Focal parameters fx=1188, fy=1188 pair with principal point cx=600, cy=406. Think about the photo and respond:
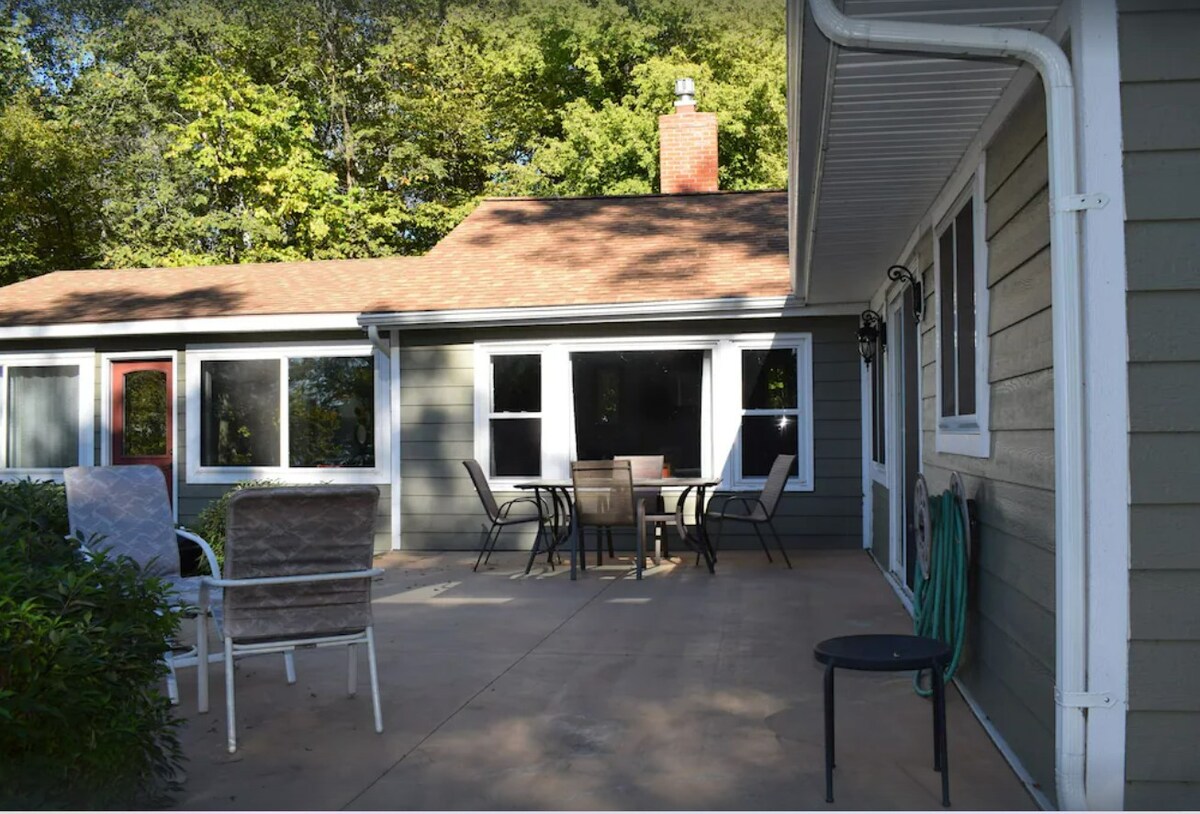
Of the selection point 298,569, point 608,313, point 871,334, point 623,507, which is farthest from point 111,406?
point 298,569

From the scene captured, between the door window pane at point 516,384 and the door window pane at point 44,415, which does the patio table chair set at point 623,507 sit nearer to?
the door window pane at point 516,384

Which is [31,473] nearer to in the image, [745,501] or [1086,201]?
[745,501]

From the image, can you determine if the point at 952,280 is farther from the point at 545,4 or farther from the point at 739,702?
the point at 545,4

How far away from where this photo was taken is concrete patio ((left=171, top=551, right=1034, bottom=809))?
3547 mm

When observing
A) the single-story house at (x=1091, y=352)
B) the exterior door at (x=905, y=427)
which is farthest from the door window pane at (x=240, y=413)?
the single-story house at (x=1091, y=352)

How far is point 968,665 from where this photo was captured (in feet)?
15.1

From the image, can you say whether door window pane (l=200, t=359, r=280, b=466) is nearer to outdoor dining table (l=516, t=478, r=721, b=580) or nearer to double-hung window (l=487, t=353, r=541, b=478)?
double-hung window (l=487, t=353, r=541, b=478)

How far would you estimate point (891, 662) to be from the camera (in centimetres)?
324

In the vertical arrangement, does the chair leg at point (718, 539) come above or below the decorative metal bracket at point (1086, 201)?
below

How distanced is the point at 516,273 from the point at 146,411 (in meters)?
3.86

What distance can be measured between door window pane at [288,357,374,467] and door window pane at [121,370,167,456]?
1.44 m

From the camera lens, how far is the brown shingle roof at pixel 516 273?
33.7ft

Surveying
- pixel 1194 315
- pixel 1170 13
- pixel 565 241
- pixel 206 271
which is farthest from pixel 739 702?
pixel 206 271

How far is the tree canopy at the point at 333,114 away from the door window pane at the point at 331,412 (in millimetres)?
10736
